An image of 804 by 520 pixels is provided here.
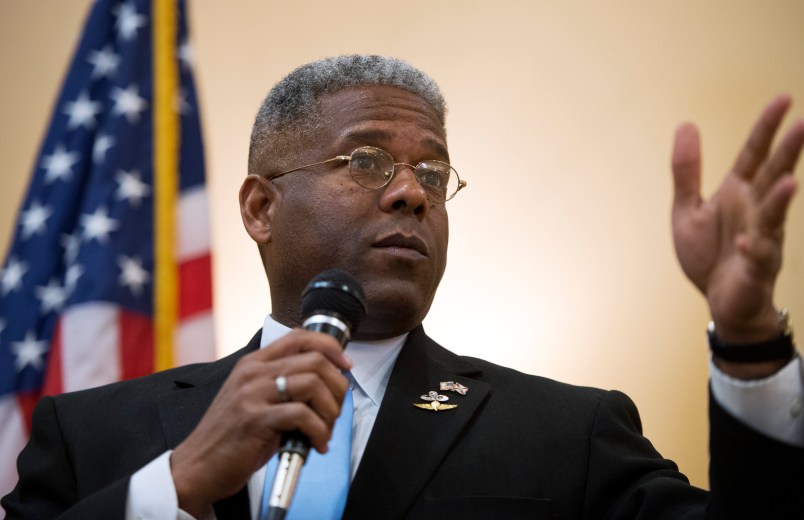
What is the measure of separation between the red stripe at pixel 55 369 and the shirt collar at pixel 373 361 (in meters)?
0.66

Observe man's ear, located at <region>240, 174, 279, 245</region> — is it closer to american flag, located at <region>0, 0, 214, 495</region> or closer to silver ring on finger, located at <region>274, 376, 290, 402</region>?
american flag, located at <region>0, 0, 214, 495</region>

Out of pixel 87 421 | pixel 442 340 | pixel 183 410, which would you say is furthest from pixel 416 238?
pixel 442 340

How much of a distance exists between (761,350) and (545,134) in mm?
2246

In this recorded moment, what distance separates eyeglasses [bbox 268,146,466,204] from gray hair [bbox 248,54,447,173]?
0.41 ft

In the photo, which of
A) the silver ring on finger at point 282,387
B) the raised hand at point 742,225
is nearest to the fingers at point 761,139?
the raised hand at point 742,225

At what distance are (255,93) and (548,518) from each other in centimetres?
243

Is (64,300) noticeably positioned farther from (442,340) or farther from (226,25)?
→ (226,25)

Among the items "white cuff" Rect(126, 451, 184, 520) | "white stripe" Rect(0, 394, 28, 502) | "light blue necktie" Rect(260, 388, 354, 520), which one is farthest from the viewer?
"white stripe" Rect(0, 394, 28, 502)

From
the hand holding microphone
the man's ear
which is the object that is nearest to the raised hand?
the hand holding microphone

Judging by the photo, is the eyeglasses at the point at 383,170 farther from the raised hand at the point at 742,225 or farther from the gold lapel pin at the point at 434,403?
the raised hand at the point at 742,225

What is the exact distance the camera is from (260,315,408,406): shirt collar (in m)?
2.10

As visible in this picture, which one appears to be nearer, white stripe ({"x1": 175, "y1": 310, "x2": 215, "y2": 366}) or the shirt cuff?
the shirt cuff

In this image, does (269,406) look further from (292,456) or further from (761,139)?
(761,139)

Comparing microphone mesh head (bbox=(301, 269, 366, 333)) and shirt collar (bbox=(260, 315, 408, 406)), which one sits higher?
microphone mesh head (bbox=(301, 269, 366, 333))
